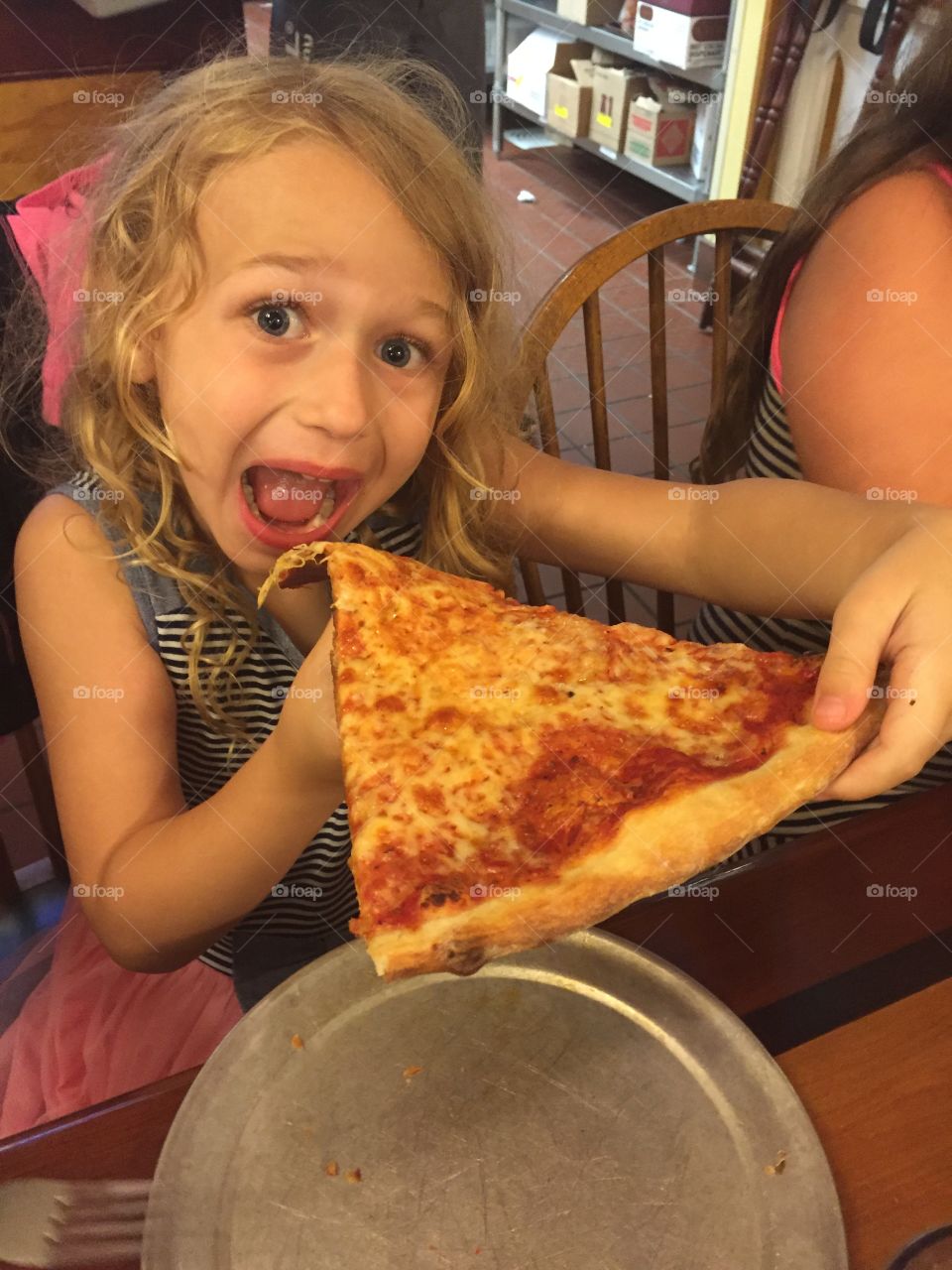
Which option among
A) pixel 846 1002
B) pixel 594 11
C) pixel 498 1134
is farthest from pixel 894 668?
pixel 594 11

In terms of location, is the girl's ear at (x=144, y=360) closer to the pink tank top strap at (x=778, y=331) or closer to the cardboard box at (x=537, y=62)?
the pink tank top strap at (x=778, y=331)

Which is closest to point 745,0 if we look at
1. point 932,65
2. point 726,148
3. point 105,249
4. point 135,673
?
point 726,148

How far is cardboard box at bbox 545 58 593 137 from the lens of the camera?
4250 millimetres

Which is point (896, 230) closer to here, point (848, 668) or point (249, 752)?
point (848, 668)

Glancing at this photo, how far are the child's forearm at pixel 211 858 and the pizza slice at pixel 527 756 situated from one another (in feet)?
0.44

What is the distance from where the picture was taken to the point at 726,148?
3.72 m

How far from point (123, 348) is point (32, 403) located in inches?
10.1

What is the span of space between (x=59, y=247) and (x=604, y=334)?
8.81ft

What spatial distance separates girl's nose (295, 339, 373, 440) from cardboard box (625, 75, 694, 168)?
371 cm

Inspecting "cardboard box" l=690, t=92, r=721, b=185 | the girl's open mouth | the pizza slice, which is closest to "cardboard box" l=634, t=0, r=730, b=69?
"cardboard box" l=690, t=92, r=721, b=185

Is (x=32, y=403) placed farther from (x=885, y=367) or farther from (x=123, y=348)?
(x=885, y=367)

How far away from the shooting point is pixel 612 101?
4.16m

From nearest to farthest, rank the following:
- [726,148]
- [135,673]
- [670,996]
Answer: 1. [670,996]
2. [135,673]
3. [726,148]

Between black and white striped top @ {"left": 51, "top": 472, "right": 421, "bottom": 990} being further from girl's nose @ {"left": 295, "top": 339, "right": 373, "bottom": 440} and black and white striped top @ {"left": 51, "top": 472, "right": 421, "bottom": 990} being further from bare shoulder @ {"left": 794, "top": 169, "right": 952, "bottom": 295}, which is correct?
bare shoulder @ {"left": 794, "top": 169, "right": 952, "bottom": 295}
